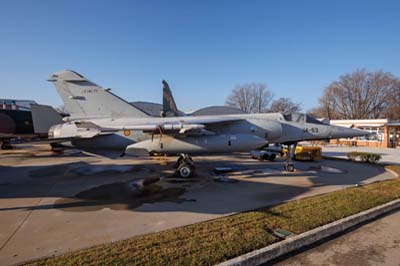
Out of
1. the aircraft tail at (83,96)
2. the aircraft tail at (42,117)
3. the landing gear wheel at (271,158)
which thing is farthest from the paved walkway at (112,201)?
the landing gear wheel at (271,158)

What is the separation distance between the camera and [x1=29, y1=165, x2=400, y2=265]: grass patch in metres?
3.12

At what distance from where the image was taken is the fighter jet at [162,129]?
8.93 meters

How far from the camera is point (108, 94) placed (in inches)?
395

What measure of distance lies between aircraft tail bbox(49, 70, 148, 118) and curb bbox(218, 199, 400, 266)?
872 centimetres

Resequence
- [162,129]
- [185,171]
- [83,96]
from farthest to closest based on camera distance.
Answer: [83,96]
[185,171]
[162,129]

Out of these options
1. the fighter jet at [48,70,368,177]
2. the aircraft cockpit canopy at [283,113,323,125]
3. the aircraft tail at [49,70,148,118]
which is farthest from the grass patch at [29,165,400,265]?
the aircraft tail at [49,70,148,118]

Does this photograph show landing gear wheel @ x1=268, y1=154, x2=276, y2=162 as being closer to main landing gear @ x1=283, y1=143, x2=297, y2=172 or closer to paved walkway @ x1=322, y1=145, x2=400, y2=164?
main landing gear @ x1=283, y1=143, x2=297, y2=172

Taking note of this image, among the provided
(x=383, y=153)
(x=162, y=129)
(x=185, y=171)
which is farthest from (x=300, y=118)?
(x=383, y=153)

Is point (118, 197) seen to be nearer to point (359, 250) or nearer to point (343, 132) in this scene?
point (359, 250)

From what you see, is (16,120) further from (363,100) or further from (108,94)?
(363,100)

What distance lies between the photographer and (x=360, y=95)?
49.0 metres

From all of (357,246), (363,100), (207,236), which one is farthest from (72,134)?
(363,100)

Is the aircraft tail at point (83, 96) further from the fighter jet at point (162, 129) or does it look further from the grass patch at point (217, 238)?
the grass patch at point (217, 238)

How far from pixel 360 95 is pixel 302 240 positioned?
57938mm
